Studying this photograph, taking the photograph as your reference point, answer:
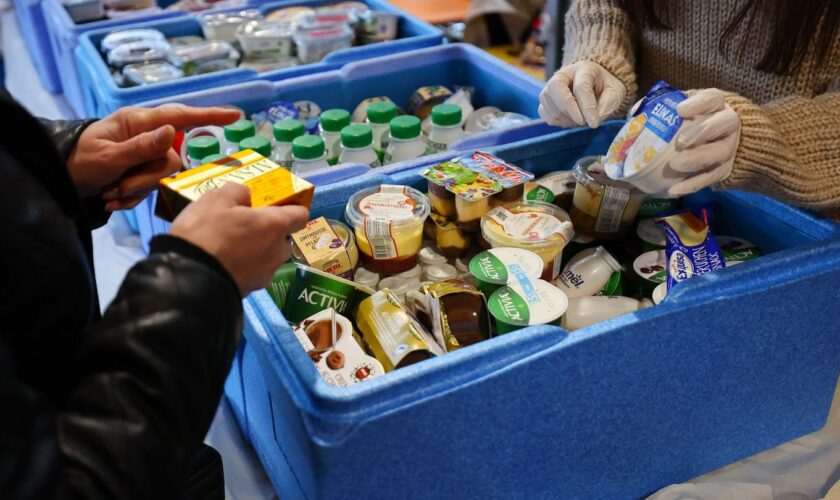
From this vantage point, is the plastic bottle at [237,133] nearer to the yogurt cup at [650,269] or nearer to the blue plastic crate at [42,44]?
the yogurt cup at [650,269]

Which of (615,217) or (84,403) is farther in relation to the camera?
(615,217)

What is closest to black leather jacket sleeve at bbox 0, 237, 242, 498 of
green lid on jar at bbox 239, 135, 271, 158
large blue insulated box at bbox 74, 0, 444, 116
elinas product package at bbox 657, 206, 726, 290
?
elinas product package at bbox 657, 206, 726, 290

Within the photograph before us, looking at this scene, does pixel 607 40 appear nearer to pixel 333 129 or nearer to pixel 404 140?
pixel 404 140

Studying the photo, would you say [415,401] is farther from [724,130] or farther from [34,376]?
[724,130]

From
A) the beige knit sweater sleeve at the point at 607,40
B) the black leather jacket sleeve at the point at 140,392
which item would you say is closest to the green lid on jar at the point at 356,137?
the beige knit sweater sleeve at the point at 607,40

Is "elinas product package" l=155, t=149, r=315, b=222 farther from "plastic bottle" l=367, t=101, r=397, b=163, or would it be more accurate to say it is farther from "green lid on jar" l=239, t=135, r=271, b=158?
"plastic bottle" l=367, t=101, r=397, b=163

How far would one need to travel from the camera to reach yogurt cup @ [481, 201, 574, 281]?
896 millimetres

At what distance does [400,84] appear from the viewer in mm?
1586

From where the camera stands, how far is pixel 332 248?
2.98 feet

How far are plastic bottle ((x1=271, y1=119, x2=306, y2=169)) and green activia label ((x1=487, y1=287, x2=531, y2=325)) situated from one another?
1.87 ft

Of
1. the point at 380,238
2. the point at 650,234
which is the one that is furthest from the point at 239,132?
the point at 650,234

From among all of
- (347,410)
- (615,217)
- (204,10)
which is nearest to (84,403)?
(347,410)

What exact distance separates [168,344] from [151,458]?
76mm

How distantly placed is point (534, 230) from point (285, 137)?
20.7 inches
